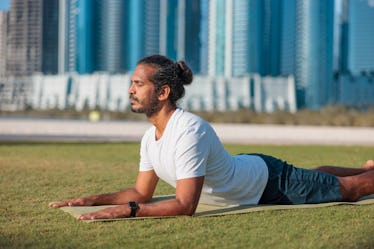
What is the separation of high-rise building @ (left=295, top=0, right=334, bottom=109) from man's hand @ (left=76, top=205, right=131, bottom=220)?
67238 millimetres

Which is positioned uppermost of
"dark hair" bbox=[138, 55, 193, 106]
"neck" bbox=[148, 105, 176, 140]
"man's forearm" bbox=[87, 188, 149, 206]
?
"dark hair" bbox=[138, 55, 193, 106]

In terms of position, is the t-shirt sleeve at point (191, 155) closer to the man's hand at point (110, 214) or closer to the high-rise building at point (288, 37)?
the man's hand at point (110, 214)

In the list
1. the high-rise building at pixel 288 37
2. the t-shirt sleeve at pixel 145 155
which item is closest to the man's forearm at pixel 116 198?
the t-shirt sleeve at pixel 145 155

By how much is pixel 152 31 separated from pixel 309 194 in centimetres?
7099

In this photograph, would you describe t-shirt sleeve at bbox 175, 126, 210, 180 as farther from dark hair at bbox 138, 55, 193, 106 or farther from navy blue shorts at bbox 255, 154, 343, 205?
navy blue shorts at bbox 255, 154, 343, 205

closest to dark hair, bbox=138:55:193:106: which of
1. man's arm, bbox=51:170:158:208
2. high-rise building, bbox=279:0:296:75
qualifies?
man's arm, bbox=51:170:158:208

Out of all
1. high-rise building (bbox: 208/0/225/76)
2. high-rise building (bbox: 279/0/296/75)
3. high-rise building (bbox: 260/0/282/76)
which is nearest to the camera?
high-rise building (bbox: 208/0/225/76)

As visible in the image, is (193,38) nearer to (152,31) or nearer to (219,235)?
(152,31)

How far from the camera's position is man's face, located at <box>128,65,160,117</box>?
3881mm

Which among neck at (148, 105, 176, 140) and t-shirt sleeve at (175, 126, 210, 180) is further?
neck at (148, 105, 176, 140)

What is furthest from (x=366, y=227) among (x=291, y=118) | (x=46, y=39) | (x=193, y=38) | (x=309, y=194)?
(x=46, y=39)

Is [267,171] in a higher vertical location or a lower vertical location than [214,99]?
higher

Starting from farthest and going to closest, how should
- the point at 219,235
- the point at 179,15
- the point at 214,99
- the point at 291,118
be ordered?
the point at 179,15, the point at 214,99, the point at 291,118, the point at 219,235

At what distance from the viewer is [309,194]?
14.9ft
